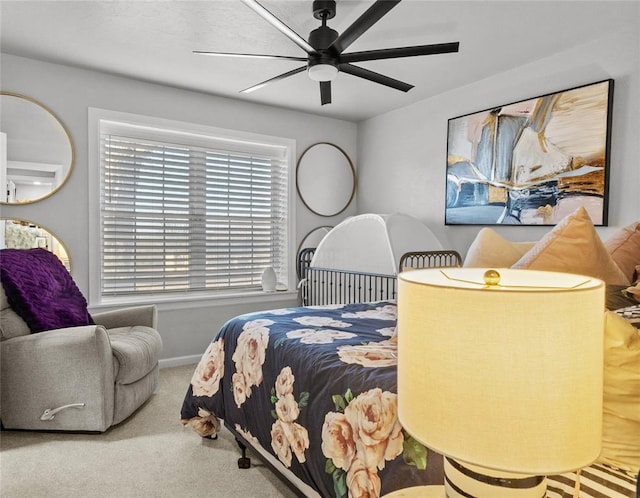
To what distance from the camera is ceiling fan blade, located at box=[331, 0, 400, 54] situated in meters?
1.73

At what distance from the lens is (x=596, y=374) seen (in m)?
0.65

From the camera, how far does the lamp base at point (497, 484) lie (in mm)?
694

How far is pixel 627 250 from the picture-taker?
2.01 meters

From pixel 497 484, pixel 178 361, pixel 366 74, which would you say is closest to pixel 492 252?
pixel 366 74

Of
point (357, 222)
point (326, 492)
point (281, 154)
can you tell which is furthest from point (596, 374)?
point (281, 154)

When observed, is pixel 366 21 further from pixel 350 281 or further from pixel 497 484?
pixel 350 281

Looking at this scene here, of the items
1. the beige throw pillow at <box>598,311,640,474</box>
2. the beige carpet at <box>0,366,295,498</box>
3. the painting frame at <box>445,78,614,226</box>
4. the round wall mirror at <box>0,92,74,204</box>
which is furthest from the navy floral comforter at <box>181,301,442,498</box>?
the round wall mirror at <box>0,92,74,204</box>

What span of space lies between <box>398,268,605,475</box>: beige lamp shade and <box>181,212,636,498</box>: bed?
0.43 metres

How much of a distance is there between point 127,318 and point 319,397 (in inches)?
86.6

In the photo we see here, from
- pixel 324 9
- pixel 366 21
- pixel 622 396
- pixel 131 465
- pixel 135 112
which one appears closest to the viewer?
pixel 622 396

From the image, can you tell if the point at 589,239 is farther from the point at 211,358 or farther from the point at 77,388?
the point at 77,388

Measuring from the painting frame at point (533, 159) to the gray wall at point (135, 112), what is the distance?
1.67 metres

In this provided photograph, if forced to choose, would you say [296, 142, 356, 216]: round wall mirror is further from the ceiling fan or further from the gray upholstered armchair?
the gray upholstered armchair

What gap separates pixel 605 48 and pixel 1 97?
4.30 metres
